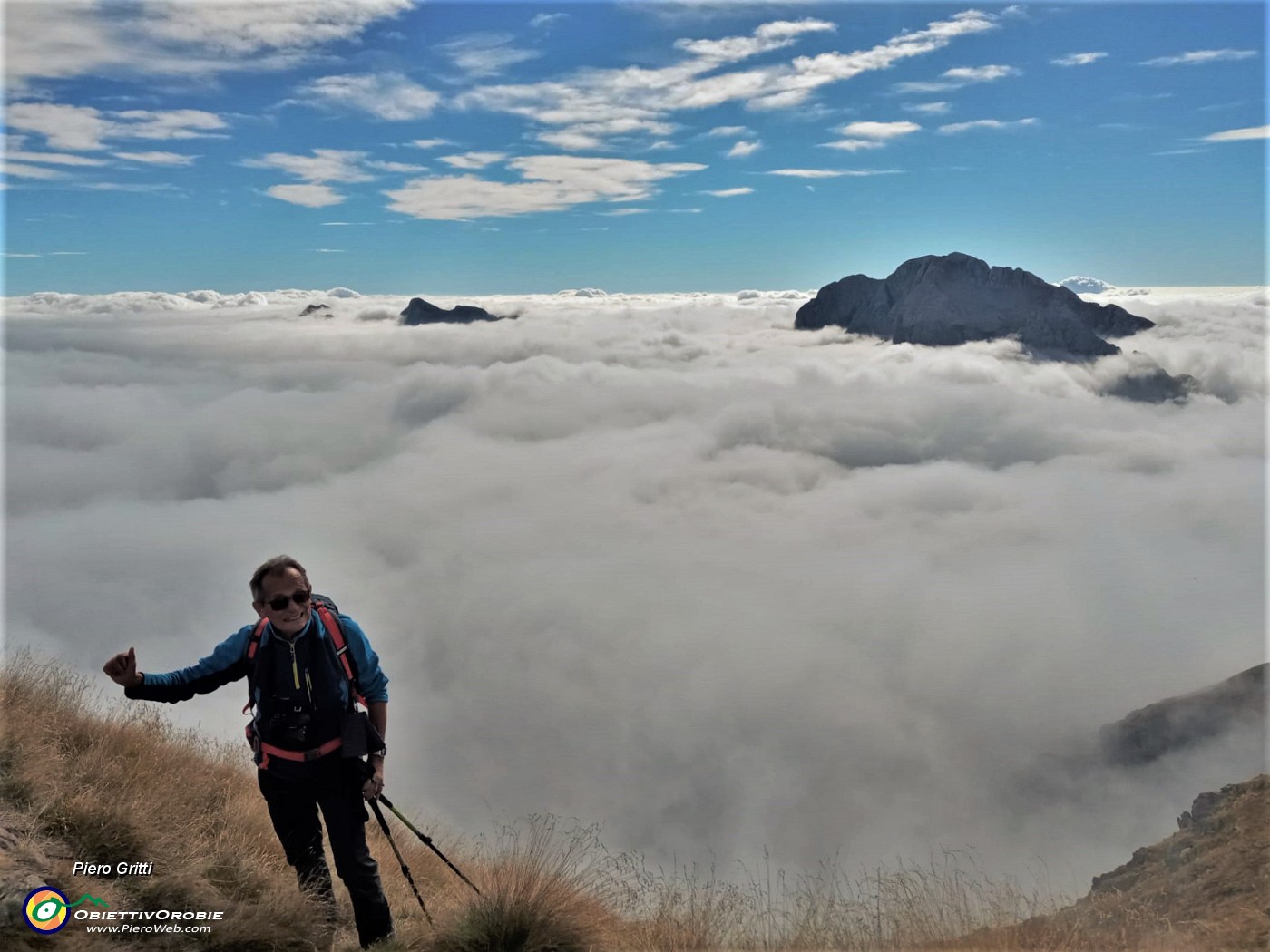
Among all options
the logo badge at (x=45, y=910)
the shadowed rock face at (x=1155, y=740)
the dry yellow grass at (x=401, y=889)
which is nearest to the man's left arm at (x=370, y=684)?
the dry yellow grass at (x=401, y=889)

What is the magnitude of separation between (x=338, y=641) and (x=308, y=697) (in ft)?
1.02

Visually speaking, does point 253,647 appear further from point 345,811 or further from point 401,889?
point 401,889

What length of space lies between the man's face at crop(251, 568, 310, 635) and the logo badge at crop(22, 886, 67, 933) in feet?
5.41

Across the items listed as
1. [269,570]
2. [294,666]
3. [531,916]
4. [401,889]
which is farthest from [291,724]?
[401,889]

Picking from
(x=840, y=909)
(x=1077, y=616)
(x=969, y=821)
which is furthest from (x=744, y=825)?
(x=840, y=909)

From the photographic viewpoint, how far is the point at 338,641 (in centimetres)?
430

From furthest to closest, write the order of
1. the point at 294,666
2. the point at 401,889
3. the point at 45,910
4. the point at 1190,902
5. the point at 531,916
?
the point at 1190,902
the point at 401,889
the point at 531,916
the point at 294,666
the point at 45,910

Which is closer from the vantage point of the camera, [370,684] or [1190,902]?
[370,684]

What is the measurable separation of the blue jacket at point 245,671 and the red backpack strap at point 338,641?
0.02 metres

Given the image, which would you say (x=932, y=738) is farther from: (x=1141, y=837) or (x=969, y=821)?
(x=1141, y=837)

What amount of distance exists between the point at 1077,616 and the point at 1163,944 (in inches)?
8154

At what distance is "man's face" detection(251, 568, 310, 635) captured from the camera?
4.07m

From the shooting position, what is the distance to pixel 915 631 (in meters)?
189

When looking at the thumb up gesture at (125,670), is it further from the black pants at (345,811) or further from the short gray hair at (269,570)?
the black pants at (345,811)
